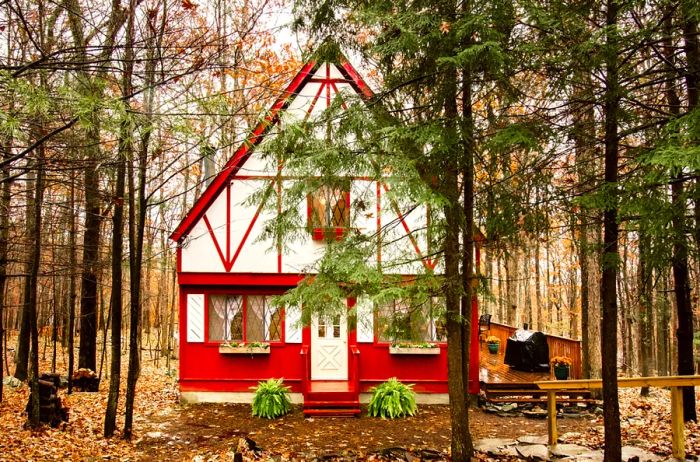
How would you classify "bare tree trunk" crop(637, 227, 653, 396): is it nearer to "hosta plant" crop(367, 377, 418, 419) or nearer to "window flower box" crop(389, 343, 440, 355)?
"window flower box" crop(389, 343, 440, 355)

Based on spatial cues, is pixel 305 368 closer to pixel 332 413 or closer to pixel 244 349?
pixel 332 413

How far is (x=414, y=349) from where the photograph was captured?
1209 cm

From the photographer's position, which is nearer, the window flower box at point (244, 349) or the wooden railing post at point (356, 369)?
the wooden railing post at point (356, 369)

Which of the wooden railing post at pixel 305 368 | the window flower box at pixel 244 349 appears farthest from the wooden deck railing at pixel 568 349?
the window flower box at pixel 244 349

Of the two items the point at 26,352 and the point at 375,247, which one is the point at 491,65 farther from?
the point at 26,352

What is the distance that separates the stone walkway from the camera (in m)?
6.68

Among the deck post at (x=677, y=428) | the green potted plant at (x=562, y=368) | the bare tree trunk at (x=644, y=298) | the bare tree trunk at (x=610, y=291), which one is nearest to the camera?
the bare tree trunk at (x=644, y=298)

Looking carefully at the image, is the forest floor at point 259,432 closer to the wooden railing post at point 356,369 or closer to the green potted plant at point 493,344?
the wooden railing post at point 356,369

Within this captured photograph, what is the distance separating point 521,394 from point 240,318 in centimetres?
673

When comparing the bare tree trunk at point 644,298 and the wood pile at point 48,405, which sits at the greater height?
the bare tree trunk at point 644,298

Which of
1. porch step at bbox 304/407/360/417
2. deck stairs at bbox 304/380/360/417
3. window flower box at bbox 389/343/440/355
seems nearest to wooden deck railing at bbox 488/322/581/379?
window flower box at bbox 389/343/440/355

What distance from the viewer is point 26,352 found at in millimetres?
14227

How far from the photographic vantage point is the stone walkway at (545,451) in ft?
21.9

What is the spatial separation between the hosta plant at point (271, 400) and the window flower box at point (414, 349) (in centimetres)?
265
